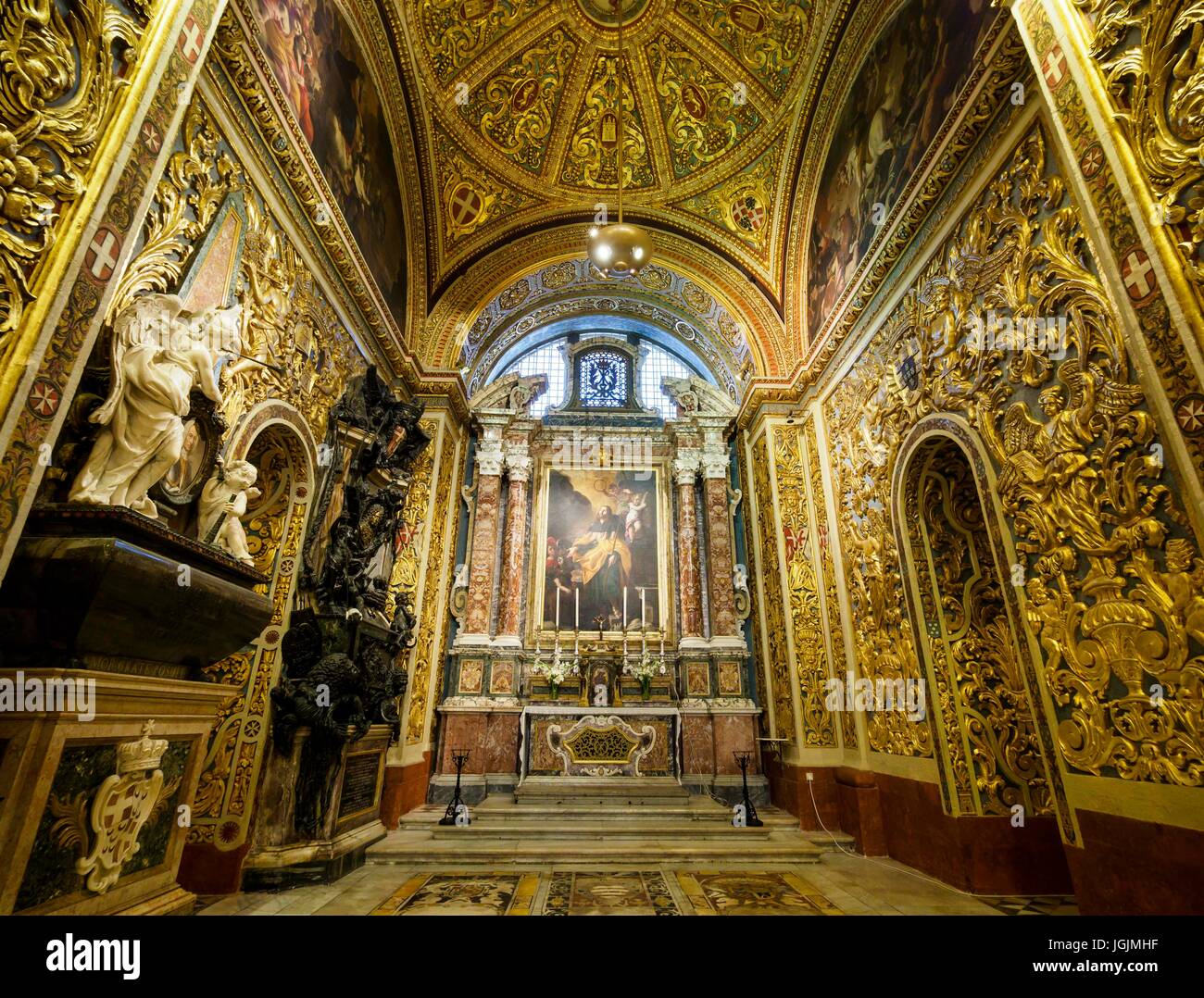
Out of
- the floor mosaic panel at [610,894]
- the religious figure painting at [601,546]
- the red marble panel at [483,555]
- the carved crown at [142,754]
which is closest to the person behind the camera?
the carved crown at [142,754]

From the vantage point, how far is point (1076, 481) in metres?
3.60

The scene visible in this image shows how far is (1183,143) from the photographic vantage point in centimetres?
282

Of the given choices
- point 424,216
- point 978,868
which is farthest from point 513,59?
point 978,868

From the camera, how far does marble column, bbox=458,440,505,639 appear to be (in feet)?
31.9

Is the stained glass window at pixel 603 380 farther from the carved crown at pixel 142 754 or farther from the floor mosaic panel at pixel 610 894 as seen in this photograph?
the carved crown at pixel 142 754

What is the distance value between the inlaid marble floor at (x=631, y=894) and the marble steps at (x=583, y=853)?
0.21 metres

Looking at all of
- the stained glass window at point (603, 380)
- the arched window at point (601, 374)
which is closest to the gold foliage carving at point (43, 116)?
the arched window at point (601, 374)

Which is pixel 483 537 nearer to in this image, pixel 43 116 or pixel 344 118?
pixel 344 118

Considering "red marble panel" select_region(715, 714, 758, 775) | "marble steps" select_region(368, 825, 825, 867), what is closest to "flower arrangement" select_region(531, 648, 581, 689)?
Answer: "red marble panel" select_region(715, 714, 758, 775)

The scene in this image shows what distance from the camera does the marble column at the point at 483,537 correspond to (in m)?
9.72

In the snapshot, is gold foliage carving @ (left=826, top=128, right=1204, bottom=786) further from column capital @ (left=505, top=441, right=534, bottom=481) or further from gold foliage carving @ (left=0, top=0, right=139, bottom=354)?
column capital @ (left=505, top=441, right=534, bottom=481)

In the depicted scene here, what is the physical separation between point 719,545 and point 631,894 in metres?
6.52

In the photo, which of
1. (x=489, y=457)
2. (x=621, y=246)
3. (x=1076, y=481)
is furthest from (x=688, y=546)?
(x=1076, y=481)
